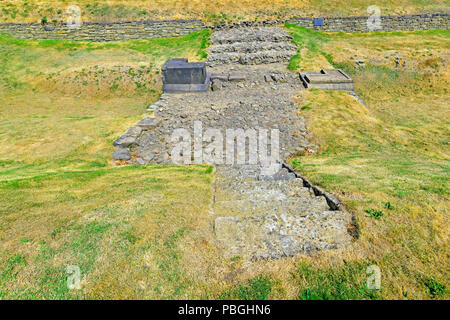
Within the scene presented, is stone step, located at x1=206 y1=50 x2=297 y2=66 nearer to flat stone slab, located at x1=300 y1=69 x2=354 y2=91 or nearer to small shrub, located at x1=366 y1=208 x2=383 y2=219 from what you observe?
flat stone slab, located at x1=300 y1=69 x2=354 y2=91

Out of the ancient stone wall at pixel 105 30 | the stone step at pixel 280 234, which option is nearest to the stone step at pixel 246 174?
the stone step at pixel 280 234

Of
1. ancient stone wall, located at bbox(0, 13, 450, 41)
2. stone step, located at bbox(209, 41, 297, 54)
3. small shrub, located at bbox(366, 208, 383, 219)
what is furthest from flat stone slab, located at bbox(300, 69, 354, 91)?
small shrub, located at bbox(366, 208, 383, 219)

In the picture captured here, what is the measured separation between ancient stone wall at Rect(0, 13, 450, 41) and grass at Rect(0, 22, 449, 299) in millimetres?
13763

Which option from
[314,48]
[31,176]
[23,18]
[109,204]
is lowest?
[31,176]

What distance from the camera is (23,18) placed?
83.1 ft

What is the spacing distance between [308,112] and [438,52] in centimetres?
1481

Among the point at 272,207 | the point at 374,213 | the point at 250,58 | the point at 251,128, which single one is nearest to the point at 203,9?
the point at 250,58

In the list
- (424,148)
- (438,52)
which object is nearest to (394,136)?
(424,148)

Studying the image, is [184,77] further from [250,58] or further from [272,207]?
[272,207]

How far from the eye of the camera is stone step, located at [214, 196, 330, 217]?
5461 millimetres

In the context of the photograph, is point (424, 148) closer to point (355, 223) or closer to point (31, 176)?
point (355, 223)

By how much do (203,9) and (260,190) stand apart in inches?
993

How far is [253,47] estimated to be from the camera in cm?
2094

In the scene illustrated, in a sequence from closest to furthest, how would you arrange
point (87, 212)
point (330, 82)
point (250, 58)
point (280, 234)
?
point (280, 234)
point (87, 212)
point (330, 82)
point (250, 58)
